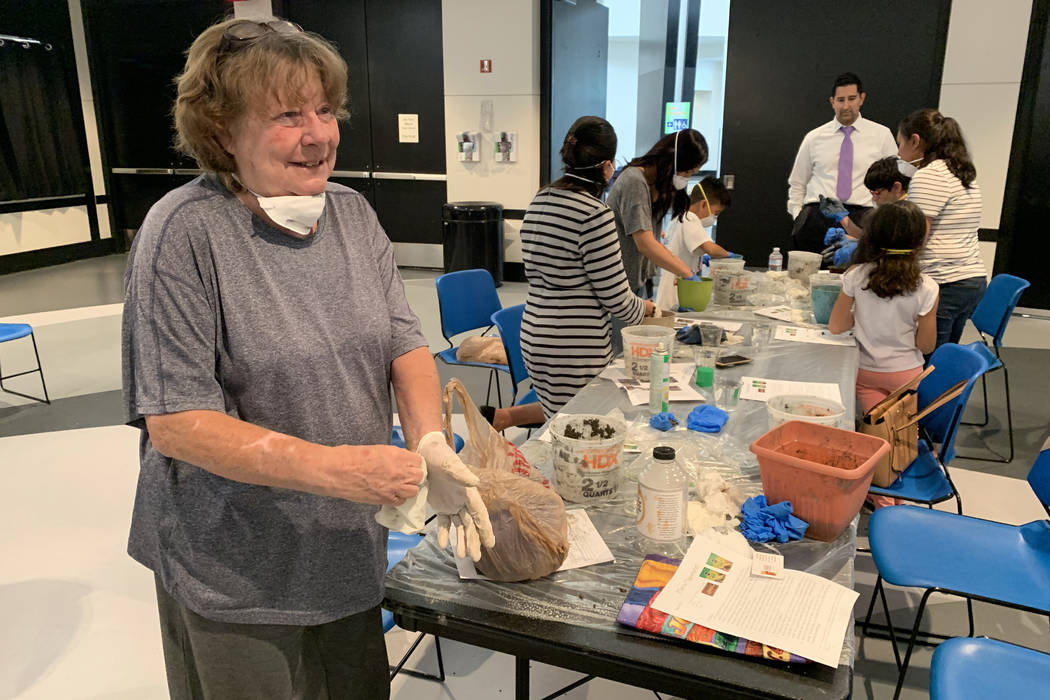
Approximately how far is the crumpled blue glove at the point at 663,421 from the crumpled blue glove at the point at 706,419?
41mm

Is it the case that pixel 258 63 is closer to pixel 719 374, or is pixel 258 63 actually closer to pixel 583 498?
pixel 583 498

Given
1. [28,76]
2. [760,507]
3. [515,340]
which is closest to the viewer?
[760,507]

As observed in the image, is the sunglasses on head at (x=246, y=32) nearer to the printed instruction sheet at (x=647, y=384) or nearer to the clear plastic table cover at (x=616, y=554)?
the clear plastic table cover at (x=616, y=554)

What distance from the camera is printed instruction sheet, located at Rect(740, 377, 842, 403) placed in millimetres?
2182

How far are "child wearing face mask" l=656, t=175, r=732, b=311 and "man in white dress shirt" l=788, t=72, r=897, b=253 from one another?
167 centimetres

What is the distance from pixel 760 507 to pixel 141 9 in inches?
372

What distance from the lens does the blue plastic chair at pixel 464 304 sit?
11.9ft

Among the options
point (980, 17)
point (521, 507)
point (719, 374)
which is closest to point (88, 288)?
point (719, 374)

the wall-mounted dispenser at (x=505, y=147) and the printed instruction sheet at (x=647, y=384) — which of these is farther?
the wall-mounted dispenser at (x=505, y=147)

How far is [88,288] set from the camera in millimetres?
7086

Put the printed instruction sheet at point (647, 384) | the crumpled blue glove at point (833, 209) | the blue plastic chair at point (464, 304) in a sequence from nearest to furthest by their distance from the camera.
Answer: the printed instruction sheet at point (647, 384), the blue plastic chair at point (464, 304), the crumpled blue glove at point (833, 209)

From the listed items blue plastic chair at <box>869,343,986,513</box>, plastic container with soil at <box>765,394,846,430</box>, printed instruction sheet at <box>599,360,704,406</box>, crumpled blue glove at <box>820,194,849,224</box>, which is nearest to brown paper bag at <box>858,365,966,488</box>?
blue plastic chair at <box>869,343,986,513</box>

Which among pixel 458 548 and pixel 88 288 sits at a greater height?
pixel 458 548

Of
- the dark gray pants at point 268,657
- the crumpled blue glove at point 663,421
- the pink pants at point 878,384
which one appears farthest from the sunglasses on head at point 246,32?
the pink pants at point 878,384
